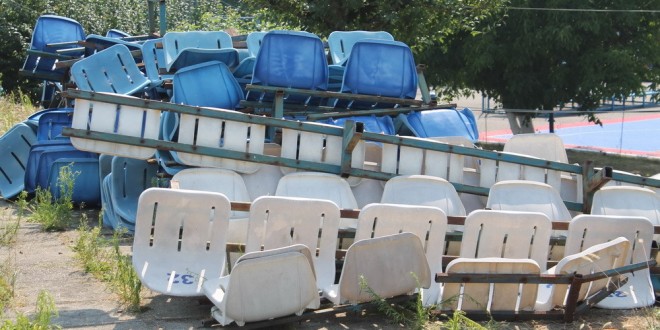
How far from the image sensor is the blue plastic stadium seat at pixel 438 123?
8.48 m

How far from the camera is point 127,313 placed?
18.2ft

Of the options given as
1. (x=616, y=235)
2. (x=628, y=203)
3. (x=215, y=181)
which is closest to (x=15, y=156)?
(x=215, y=181)

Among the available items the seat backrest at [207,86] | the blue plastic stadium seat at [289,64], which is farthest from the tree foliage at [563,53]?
the seat backrest at [207,86]

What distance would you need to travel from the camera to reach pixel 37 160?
30.2 ft

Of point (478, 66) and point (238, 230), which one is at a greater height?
point (478, 66)

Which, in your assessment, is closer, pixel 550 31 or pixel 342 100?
pixel 342 100

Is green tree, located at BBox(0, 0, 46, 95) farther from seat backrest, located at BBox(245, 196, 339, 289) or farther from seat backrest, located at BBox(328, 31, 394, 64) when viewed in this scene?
seat backrest, located at BBox(245, 196, 339, 289)

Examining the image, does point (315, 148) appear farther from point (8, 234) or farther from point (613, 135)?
point (613, 135)

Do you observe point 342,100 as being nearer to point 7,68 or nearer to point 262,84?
point 262,84

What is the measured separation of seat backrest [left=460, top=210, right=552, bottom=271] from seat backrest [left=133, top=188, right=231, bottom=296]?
1.56 m

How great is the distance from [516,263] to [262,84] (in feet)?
11.5

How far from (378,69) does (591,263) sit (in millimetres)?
3587

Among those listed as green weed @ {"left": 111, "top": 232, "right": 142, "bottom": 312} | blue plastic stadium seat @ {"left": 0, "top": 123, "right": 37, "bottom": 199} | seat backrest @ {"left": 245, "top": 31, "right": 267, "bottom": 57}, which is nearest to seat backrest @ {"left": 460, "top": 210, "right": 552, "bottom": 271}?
green weed @ {"left": 111, "top": 232, "right": 142, "bottom": 312}

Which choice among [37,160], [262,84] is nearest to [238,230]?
[262,84]
